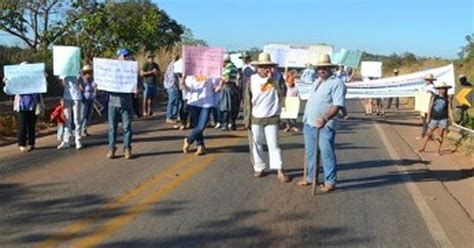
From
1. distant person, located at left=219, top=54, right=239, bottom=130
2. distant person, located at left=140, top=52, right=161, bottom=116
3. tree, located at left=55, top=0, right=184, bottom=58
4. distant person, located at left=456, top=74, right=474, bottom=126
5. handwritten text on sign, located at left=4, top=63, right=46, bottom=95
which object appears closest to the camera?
handwritten text on sign, located at left=4, top=63, right=46, bottom=95

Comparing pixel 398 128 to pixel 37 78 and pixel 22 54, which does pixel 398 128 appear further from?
pixel 22 54

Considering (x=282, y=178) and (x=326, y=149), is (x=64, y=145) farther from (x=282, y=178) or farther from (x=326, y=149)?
(x=326, y=149)

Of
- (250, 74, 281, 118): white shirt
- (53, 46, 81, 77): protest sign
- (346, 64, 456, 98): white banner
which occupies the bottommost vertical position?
(346, 64, 456, 98): white banner

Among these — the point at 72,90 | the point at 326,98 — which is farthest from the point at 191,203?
the point at 72,90

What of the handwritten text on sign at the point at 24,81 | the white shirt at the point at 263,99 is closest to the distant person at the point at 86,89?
the handwritten text on sign at the point at 24,81

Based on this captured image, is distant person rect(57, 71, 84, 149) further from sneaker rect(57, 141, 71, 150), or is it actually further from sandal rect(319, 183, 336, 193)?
sandal rect(319, 183, 336, 193)

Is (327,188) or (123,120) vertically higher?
(123,120)

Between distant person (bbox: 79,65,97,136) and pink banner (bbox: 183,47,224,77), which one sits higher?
pink banner (bbox: 183,47,224,77)

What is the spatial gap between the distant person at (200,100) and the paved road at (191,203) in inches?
15.3

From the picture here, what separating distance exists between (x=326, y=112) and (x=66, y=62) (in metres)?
6.06

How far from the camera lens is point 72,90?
13953mm

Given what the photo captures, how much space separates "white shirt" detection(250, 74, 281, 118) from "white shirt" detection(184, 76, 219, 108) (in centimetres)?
253

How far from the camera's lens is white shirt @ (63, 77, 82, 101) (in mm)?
13898

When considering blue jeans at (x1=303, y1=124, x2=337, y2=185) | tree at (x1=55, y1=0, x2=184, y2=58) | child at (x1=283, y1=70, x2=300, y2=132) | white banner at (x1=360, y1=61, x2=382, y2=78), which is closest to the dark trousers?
blue jeans at (x1=303, y1=124, x2=337, y2=185)
